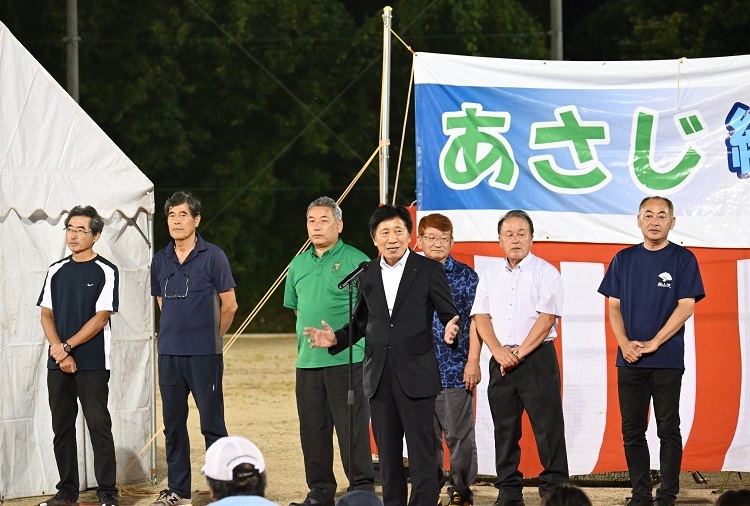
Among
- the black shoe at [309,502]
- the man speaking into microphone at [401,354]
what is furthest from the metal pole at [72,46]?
the man speaking into microphone at [401,354]

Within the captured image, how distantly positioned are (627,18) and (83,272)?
21934 mm

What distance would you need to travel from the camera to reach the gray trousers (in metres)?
5.92

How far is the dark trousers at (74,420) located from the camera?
5914 mm

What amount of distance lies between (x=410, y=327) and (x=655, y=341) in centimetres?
Result: 139

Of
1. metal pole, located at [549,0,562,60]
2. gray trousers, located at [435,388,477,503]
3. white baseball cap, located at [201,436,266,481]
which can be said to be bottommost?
gray trousers, located at [435,388,477,503]

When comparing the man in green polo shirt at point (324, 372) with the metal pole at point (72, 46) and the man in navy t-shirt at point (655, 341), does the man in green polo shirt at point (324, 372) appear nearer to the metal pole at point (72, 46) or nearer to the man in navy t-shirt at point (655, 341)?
the man in navy t-shirt at point (655, 341)

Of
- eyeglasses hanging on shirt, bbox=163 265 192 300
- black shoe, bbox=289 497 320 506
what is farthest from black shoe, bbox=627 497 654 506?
eyeglasses hanging on shirt, bbox=163 265 192 300

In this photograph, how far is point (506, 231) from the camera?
591 cm

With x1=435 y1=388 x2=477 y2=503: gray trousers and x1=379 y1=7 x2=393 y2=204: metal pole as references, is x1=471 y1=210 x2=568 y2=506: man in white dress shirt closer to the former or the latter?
x1=435 y1=388 x2=477 y2=503: gray trousers

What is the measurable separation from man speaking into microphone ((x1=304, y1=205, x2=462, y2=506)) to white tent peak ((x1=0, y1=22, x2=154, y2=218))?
200 cm

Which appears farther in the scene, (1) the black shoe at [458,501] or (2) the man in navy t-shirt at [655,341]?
(1) the black shoe at [458,501]

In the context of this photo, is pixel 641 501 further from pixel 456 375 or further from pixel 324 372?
pixel 324 372

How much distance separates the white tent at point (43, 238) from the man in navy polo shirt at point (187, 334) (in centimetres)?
75

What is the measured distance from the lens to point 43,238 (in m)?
6.47
